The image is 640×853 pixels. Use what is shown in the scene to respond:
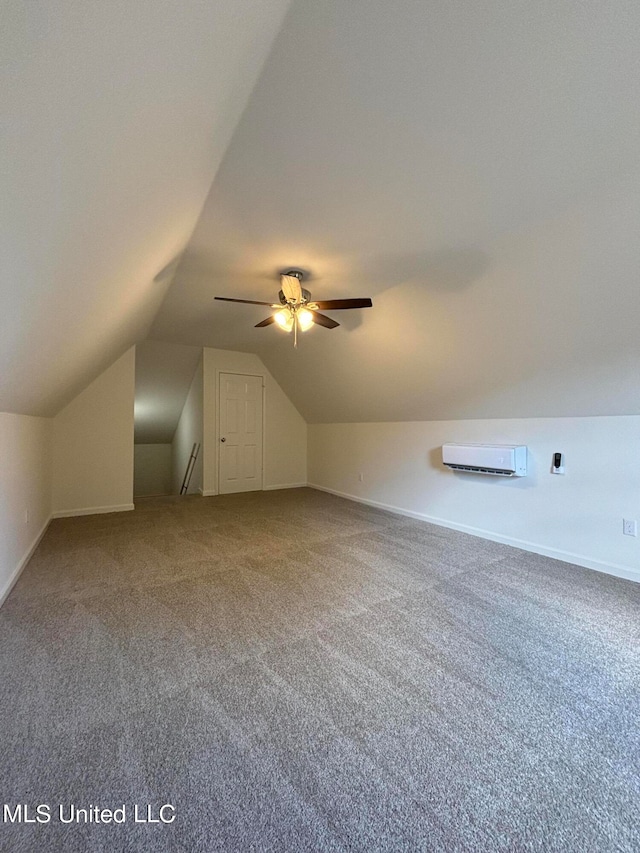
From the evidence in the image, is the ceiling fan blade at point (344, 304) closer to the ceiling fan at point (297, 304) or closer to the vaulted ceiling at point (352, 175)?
the ceiling fan at point (297, 304)

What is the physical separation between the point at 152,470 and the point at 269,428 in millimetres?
3485

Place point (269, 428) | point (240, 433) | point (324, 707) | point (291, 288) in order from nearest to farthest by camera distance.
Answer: point (324, 707) < point (291, 288) < point (240, 433) < point (269, 428)

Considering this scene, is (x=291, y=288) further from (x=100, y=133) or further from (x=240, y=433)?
(x=240, y=433)

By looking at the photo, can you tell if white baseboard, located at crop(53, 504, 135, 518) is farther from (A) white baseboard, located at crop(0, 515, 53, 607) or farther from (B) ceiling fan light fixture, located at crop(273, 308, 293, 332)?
(B) ceiling fan light fixture, located at crop(273, 308, 293, 332)

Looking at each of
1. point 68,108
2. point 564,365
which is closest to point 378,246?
point 564,365

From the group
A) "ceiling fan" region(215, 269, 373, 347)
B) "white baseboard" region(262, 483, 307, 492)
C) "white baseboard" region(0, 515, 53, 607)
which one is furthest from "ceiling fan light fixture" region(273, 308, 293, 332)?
"white baseboard" region(262, 483, 307, 492)

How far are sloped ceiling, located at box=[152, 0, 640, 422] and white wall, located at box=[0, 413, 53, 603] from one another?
72.0 inches

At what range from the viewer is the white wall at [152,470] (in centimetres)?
802

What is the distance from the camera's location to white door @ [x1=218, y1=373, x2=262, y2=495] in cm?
604

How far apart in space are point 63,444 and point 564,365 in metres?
5.68

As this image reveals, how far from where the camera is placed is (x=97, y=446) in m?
4.83

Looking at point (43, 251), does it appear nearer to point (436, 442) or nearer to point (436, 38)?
point (436, 38)

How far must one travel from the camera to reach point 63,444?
15.2 feet

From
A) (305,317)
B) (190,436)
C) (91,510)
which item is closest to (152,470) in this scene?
(190,436)
